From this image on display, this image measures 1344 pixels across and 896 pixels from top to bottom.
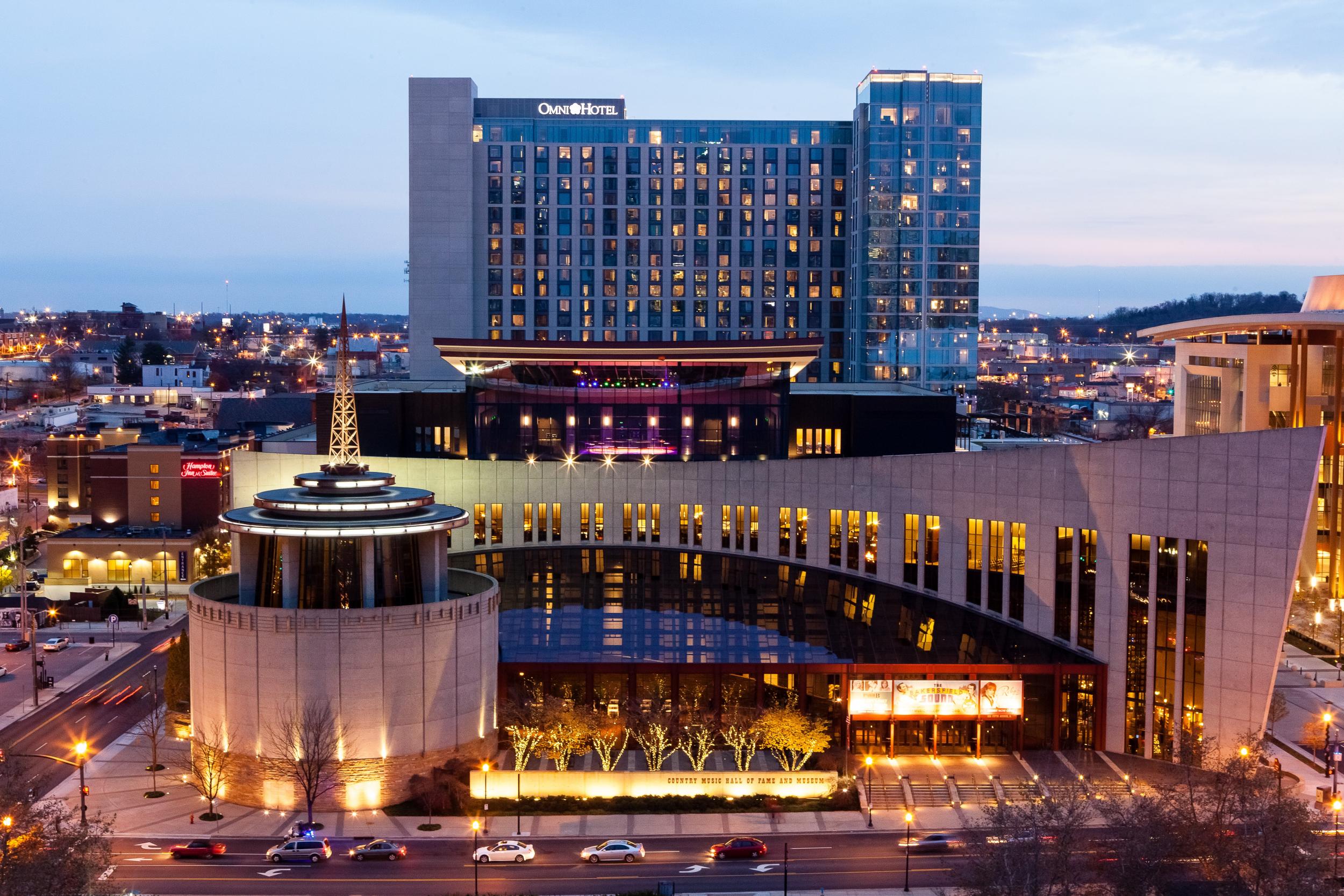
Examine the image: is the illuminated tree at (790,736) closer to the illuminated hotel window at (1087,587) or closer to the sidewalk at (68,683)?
the illuminated hotel window at (1087,587)

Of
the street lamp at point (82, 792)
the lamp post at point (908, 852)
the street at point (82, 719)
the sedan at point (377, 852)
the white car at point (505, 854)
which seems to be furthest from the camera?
the street at point (82, 719)

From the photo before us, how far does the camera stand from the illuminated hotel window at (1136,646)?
250ft

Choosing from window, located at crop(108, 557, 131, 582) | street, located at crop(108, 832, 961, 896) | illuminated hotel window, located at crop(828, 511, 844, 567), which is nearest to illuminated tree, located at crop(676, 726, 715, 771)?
street, located at crop(108, 832, 961, 896)

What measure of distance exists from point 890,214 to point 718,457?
72.9 meters

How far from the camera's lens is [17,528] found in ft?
552

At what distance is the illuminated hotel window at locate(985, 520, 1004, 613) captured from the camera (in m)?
83.9

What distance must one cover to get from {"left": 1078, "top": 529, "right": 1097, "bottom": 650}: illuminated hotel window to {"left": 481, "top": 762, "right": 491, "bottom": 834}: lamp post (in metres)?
36.0

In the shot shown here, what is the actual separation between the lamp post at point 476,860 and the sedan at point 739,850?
11.2m

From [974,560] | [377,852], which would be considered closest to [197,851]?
[377,852]

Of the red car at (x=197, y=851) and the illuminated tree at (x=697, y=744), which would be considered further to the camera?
the illuminated tree at (x=697, y=744)

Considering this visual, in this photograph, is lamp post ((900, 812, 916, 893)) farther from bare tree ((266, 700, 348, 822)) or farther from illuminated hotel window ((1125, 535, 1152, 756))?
bare tree ((266, 700, 348, 822))

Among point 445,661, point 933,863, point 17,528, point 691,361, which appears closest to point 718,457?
point 691,361

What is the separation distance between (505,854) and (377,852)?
6.19 m

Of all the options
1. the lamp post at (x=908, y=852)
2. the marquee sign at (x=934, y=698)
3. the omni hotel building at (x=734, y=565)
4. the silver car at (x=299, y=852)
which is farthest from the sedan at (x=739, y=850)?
the silver car at (x=299, y=852)
